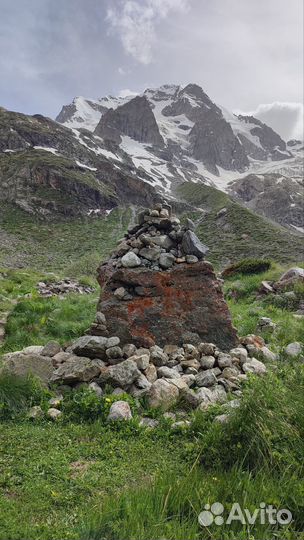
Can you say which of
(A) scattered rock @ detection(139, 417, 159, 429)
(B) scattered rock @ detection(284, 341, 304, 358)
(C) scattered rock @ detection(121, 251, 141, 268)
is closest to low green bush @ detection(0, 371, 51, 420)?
(A) scattered rock @ detection(139, 417, 159, 429)

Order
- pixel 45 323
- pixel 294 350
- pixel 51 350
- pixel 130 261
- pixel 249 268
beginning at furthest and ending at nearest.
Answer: pixel 249 268, pixel 45 323, pixel 130 261, pixel 294 350, pixel 51 350

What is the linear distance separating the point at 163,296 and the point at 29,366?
300cm

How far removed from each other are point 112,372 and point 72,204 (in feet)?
287

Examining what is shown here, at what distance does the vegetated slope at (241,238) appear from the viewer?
5419cm

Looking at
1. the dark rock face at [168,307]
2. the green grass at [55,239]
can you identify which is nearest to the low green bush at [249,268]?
the dark rock face at [168,307]

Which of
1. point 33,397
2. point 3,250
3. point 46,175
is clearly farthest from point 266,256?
point 46,175

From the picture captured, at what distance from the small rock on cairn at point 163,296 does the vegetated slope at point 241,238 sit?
40.5 m

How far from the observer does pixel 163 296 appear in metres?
7.71

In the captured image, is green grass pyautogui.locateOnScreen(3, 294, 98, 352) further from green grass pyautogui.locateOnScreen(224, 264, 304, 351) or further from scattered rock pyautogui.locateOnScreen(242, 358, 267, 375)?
green grass pyautogui.locateOnScreen(224, 264, 304, 351)

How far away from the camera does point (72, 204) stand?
89562 mm

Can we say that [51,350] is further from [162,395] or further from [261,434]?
[261,434]

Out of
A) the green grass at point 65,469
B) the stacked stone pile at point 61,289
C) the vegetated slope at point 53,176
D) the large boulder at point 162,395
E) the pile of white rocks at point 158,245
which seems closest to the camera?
the green grass at point 65,469

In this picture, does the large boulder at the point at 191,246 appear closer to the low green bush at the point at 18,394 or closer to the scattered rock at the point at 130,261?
the scattered rock at the point at 130,261

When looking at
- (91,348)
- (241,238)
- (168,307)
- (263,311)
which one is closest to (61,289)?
(263,311)
